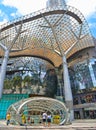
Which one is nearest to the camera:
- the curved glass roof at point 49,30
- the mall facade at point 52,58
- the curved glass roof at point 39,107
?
the curved glass roof at point 39,107

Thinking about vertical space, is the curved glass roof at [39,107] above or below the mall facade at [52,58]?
below

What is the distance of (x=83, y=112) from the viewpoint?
4394 centimetres

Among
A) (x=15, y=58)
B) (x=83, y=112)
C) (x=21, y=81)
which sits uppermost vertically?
(x=15, y=58)

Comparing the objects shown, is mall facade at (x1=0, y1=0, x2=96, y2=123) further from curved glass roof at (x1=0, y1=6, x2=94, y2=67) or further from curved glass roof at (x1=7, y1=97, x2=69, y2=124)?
curved glass roof at (x1=7, y1=97, x2=69, y2=124)

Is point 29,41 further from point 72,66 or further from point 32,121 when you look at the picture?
point 32,121

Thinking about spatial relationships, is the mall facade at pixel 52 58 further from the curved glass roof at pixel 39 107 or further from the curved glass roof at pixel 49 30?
the curved glass roof at pixel 39 107

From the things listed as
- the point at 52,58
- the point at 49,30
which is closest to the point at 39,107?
the point at 49,30

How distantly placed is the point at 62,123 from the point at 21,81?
42706 millimetres

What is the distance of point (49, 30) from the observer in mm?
50281

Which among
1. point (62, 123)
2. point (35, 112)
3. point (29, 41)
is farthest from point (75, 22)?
point (62, 123)

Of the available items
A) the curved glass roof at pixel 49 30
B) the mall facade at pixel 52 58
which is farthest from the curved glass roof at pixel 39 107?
the curved glass roof at pixel 49 30

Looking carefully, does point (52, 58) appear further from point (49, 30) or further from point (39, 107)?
point (39, 107)

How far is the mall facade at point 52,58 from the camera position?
42.9 meters

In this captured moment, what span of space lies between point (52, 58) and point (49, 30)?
51.7ft
